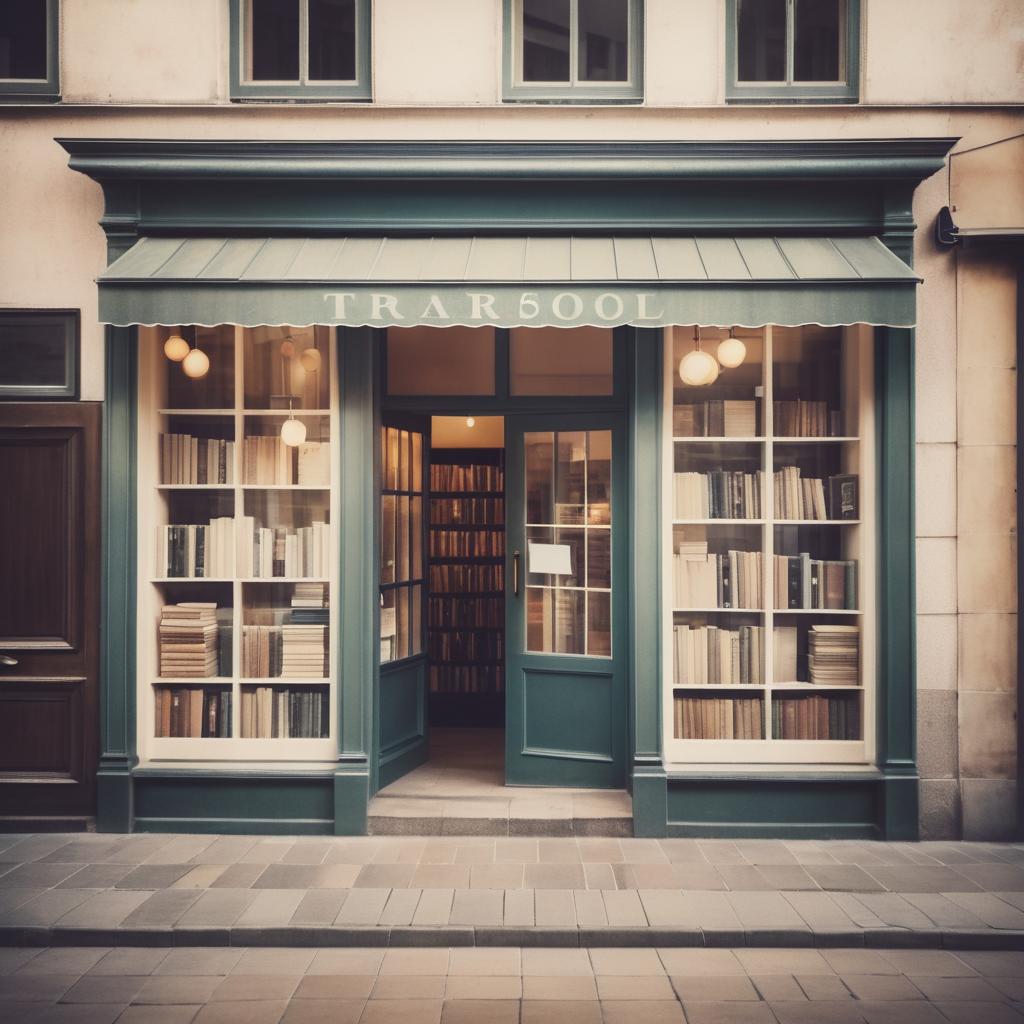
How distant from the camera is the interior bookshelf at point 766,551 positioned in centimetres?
711

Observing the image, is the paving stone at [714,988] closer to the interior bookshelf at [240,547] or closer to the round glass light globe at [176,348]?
the interior bookshelf at [240,547]

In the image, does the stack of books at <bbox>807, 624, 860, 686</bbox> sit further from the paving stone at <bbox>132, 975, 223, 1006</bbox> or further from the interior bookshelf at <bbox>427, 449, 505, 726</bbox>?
the paving stone at <bbox>132, 975, 223, 1006</bbox>

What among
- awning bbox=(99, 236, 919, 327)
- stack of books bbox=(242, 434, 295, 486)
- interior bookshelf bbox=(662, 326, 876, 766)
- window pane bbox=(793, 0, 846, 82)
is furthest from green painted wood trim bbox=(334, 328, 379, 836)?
window pane bbox=(793, 0, 846, 82)

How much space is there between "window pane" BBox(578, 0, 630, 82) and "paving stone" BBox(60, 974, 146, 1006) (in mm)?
6709

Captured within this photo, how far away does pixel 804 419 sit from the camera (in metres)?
7.19

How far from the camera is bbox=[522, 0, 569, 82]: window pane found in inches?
283

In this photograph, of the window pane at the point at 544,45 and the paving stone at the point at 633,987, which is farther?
the window pane at the point at 544,45

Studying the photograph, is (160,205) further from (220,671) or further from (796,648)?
(796,648)

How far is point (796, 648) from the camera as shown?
23.6 ft

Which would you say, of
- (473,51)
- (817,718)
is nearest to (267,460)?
(473,51)

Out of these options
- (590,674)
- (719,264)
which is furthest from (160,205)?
(590,674)

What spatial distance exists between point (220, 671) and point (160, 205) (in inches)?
140

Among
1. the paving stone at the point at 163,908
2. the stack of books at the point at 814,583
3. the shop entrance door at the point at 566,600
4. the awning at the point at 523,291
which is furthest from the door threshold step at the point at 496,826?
the awning at the point at 523,291

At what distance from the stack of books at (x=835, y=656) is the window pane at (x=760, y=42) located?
4.24 metres
